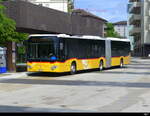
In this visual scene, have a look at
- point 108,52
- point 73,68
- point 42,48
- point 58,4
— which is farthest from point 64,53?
point 58,4

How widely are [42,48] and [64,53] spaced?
137cm

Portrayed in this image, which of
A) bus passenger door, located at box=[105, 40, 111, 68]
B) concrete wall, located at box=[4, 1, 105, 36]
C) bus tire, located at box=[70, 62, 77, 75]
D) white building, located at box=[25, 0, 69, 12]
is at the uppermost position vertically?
white building, located at box=[25, 0, 69, 12]

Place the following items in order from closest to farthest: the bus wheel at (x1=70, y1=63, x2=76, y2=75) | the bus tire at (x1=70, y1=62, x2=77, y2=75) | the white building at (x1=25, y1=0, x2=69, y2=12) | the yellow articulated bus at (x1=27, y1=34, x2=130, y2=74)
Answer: the yellow articulated bus at (x1=27, y1=34, x2=130, y2=74)
the bus tire at (x1=70, y1=62, x2=77, y2=75)
the bus wheel at (x1=70, y1=63, x2=76, y2=75)
the white building at (x1=25, y1=0, x2=69, y2=12)

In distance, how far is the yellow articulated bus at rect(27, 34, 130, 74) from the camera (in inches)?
954

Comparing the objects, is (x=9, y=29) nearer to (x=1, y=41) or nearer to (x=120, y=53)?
(x=1, y=41)

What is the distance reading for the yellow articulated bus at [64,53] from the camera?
954 inches

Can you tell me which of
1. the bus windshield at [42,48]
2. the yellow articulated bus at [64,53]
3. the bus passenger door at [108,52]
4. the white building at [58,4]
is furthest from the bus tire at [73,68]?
the white building at [58,4]

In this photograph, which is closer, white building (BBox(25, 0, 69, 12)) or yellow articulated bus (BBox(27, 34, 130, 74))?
yellow articulated bus (BBox(27, 34, 130, 74))

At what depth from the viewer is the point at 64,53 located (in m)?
24.8

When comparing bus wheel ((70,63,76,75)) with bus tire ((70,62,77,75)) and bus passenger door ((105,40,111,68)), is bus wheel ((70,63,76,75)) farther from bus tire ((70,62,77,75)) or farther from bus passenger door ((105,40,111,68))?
bus passenger door ((105,40,111,68))

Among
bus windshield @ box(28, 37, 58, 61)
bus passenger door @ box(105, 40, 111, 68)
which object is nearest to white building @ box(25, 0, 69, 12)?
bus passenger door @ box(105, 40, 111, 68)

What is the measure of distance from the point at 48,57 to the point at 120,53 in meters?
12.3

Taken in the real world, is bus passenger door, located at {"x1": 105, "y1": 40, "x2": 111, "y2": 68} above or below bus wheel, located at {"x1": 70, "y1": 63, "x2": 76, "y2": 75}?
above

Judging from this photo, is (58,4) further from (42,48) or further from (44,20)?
(42,48)
